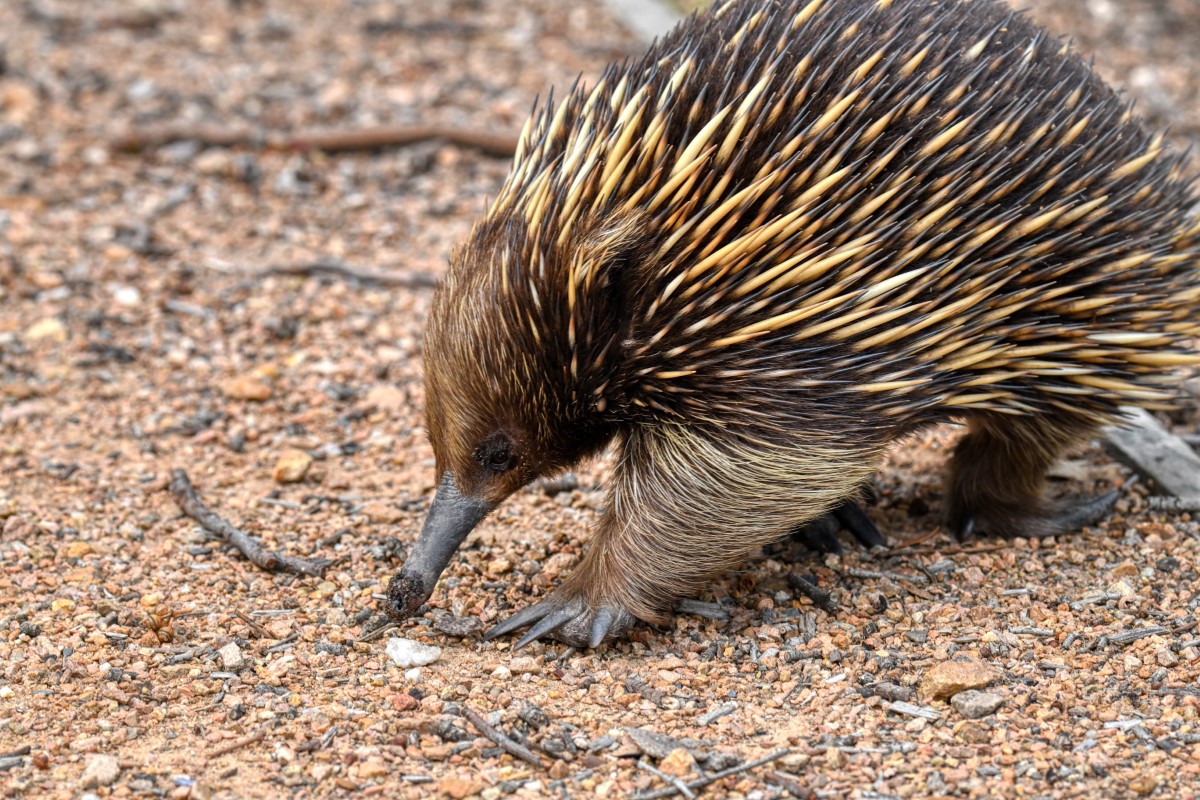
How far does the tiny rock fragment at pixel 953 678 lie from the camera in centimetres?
370

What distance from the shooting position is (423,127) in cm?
780

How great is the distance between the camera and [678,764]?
3393 millimetres

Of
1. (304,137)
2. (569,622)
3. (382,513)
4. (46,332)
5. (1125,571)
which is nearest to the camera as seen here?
(569,622)

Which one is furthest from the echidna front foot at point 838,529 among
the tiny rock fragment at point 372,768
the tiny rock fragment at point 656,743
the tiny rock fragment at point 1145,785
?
the tiny rock fragment at point 372,768

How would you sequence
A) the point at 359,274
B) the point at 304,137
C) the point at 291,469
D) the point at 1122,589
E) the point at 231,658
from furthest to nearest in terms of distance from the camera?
the point at 304,137, the point at 359,274, the point at 291,469, the point at 1122,589, the point at 231,658

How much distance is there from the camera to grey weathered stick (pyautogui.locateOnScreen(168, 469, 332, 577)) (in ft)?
14.6

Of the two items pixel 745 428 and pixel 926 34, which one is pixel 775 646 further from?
pixel 926 34

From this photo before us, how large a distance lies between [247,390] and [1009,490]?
3037 millimetres

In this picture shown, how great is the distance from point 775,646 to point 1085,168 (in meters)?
1.65

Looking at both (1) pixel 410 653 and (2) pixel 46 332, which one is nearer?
(1) pixel 410 653

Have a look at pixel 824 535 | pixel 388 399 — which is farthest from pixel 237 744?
pixel 388 399

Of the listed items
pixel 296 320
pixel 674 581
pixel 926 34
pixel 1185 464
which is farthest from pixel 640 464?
pixel 296 320

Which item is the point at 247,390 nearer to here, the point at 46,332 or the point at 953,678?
the point at 46,332

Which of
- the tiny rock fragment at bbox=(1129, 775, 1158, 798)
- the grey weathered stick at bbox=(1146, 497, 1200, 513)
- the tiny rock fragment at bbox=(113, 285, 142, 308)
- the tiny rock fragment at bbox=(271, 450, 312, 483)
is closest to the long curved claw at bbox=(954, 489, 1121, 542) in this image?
the grey weathered stick at bbox=(1146, 497, 1200, 513)
